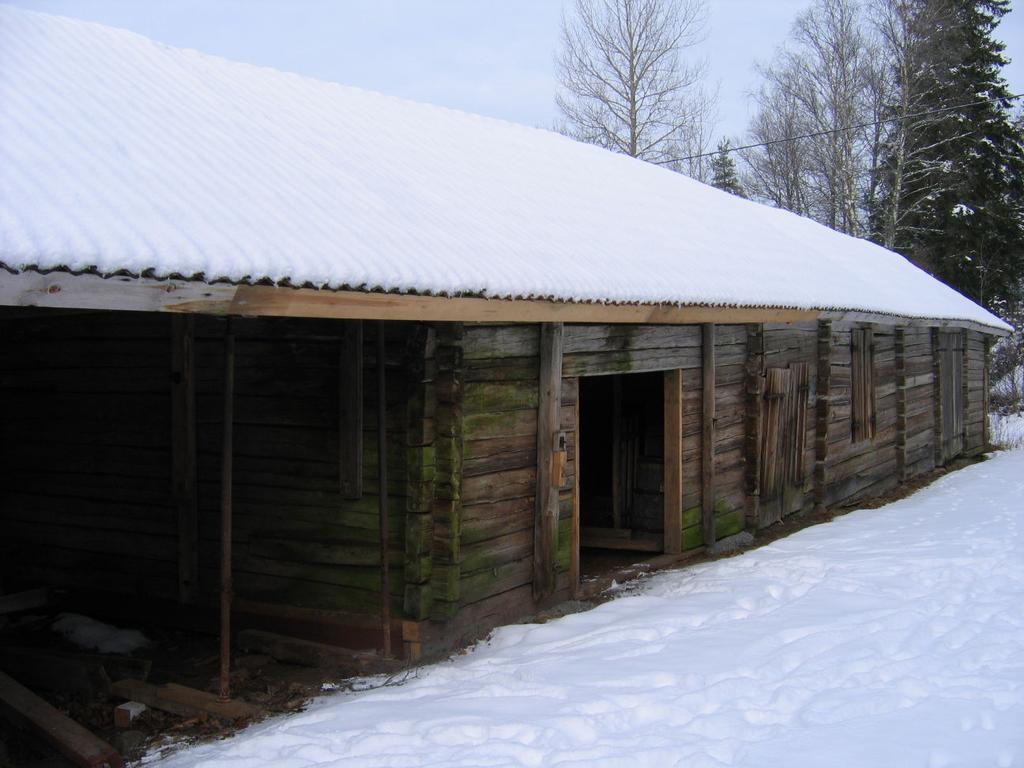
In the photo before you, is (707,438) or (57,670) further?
(707,438)

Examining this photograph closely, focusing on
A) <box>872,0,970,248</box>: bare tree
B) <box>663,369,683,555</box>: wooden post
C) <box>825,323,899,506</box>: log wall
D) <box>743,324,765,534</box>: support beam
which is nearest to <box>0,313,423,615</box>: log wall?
<box>663,369,683,555</box>: wooden post

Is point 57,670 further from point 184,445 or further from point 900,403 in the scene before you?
point 900,403

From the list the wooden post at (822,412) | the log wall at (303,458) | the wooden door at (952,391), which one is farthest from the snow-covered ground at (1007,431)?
the log wall at (303,458)

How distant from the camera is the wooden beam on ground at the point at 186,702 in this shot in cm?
486

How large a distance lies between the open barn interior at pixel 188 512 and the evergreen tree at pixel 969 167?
73.7 feet

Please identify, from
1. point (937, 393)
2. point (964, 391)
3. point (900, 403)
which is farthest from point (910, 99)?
point (900, 403)

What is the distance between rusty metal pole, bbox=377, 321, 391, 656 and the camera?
18.0 feet

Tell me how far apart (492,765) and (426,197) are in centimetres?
396

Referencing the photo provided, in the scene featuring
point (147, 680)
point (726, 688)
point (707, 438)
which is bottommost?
point (147, 680)

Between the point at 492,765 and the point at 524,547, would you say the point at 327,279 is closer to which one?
the point at 492,765

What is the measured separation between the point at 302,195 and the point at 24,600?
12.2 ft

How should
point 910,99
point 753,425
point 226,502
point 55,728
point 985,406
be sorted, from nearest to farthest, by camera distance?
point 55,728 → point 226,502 → point 753,425 → point 985,406 → point 910,99

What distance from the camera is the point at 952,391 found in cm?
1664

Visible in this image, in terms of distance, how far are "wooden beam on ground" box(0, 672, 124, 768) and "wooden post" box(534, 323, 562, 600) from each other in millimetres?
2949
